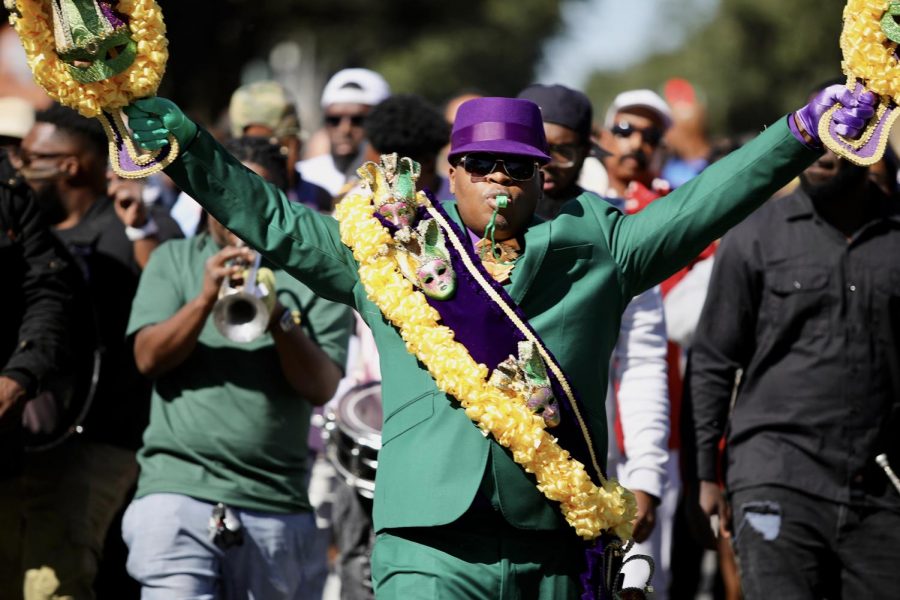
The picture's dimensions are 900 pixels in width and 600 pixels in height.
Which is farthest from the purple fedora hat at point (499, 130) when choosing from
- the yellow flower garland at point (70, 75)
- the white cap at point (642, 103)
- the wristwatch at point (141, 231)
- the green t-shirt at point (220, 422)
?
the white cap at point (642, 103)

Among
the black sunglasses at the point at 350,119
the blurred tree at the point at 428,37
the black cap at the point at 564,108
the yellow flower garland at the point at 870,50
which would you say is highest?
the blurred tree at the point at 428,37

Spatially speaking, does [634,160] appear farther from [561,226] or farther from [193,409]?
[561,226]

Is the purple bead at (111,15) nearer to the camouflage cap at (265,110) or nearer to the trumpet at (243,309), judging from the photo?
the trumpet at (243,309)

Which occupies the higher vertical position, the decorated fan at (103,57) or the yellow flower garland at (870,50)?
the yellow flower garland at (870,50)

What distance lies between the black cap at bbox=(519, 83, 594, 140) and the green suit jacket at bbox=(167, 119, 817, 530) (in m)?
2.02

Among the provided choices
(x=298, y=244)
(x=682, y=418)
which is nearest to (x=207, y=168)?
(x=298, y=244)

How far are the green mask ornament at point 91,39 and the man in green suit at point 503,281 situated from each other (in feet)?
0.58

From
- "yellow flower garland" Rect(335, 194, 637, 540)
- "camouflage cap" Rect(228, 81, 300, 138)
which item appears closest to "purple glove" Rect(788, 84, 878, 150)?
"yellow flower garland" Rect(335, 194, 637, 540)

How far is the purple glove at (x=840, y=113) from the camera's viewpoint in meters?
5.75

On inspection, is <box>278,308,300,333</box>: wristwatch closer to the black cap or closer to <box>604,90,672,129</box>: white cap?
the black cap

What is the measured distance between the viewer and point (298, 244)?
20.1 feet

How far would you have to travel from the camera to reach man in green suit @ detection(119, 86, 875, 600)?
5.86m

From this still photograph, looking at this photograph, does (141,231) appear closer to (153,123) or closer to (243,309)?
(243,309)

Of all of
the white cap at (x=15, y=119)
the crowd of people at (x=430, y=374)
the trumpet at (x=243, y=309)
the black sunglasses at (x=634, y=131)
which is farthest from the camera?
the black sunglasses at (x=634, y=131)
